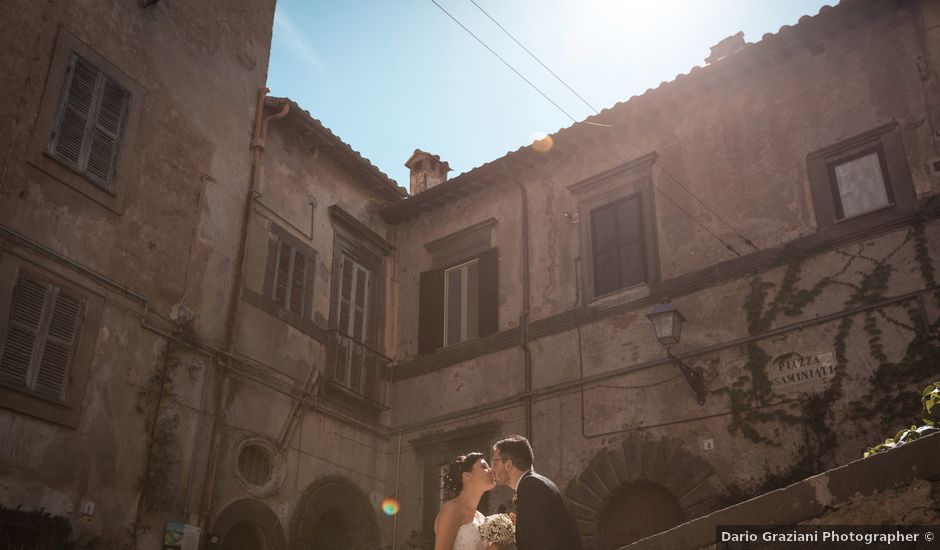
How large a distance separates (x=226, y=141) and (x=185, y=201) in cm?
129

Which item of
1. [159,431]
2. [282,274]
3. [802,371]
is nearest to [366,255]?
[282,274]

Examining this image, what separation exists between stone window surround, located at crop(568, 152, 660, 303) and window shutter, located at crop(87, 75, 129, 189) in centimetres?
591

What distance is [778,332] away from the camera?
9.78 meters

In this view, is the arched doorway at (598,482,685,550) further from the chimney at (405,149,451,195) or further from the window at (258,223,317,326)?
the chimney at (405,149,451,195)

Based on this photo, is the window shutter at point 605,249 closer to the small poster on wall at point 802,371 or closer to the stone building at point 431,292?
the stone building at point 431,292

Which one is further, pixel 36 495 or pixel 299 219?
pixel 299 219

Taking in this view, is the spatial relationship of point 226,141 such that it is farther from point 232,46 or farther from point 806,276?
point 806,276

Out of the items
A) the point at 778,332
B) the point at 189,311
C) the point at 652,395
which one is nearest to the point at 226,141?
the point at 189,311

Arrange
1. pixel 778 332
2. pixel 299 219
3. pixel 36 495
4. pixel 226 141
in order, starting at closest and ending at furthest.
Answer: pixel 36 495 < pixel 778 332 < pixel 226 141 < pixel 299 219

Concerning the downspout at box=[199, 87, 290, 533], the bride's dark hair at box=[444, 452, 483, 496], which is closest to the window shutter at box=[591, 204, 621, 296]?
the downspout at box=[199, 87, 290, 533]

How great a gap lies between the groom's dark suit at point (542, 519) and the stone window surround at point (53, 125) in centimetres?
660

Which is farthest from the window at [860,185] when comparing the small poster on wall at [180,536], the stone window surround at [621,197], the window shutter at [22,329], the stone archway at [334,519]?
the window shutter at [22,329]

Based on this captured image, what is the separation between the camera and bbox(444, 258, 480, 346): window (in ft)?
42.4

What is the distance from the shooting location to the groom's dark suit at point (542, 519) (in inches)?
180
